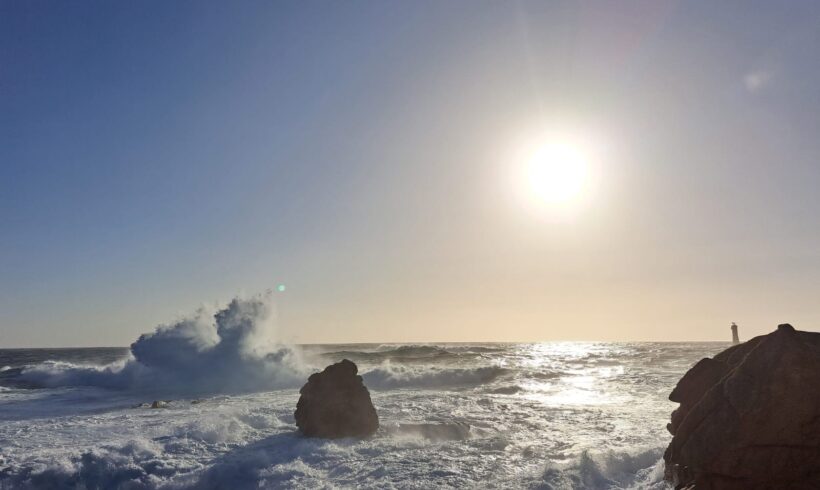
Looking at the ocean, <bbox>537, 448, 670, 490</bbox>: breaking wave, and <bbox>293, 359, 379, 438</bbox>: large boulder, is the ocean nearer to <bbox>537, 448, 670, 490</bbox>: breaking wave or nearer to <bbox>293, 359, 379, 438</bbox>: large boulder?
<bbox>537, 448, 670, 490</bbox>: breaking wave

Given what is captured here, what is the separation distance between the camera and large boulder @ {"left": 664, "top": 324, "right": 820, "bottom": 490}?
6285mm

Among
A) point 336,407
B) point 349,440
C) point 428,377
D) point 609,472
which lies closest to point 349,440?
point 349,440

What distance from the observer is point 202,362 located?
33.4 metres

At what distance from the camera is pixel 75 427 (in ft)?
53.6

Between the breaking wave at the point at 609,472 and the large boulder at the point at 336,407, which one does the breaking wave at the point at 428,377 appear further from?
the breaking wave at the point at 609,472

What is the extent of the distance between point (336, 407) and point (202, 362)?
891 inches

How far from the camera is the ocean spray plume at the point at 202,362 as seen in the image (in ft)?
104

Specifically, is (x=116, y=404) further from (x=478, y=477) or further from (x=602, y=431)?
(x=602, y=431)

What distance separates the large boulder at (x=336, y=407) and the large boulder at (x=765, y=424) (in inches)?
352

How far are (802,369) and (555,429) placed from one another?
375 inches

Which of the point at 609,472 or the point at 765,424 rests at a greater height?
the point at 765,424

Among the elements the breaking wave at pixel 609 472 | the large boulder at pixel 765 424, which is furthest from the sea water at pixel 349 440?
the large boulder at pixel 765 424

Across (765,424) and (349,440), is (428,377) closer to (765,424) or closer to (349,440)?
(349,440)

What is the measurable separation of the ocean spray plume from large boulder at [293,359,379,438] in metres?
16.0
